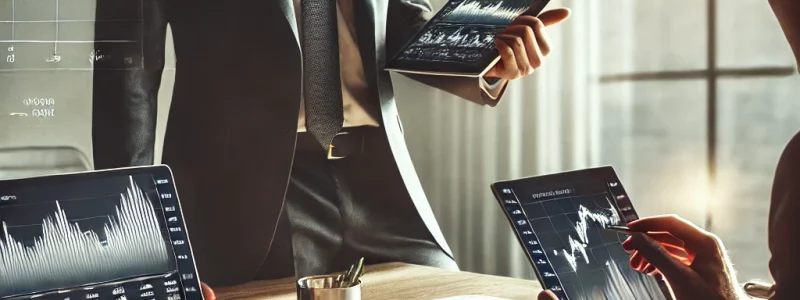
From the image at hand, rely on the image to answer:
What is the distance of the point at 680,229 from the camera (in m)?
1.23

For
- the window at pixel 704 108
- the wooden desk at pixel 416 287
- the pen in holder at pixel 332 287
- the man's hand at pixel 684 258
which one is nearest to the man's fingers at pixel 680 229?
the man's hand at pixel 684 258

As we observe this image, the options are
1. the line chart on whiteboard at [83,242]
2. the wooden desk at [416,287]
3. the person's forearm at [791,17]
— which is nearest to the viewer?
the person's forearm at [791,17]

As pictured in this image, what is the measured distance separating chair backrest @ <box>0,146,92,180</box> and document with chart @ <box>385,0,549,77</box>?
66 cm

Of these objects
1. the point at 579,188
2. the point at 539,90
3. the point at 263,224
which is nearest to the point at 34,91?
the point at 263,224

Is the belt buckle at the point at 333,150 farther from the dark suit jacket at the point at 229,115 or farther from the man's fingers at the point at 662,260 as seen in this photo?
the man's fingers at the point at 662,260

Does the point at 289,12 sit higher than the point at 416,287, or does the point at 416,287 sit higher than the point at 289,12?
the point at 289,12

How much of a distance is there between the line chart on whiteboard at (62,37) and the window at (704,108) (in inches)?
71.1

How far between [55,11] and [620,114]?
1994 millimetres

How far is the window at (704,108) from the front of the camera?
8.82 ft

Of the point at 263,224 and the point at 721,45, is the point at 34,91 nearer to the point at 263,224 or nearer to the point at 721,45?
the point at 263,224

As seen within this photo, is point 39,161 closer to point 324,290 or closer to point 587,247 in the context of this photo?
point 324,290

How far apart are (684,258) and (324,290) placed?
543mm

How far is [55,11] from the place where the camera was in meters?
1.72

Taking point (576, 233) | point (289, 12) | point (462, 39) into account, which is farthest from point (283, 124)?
point (576, 233)
